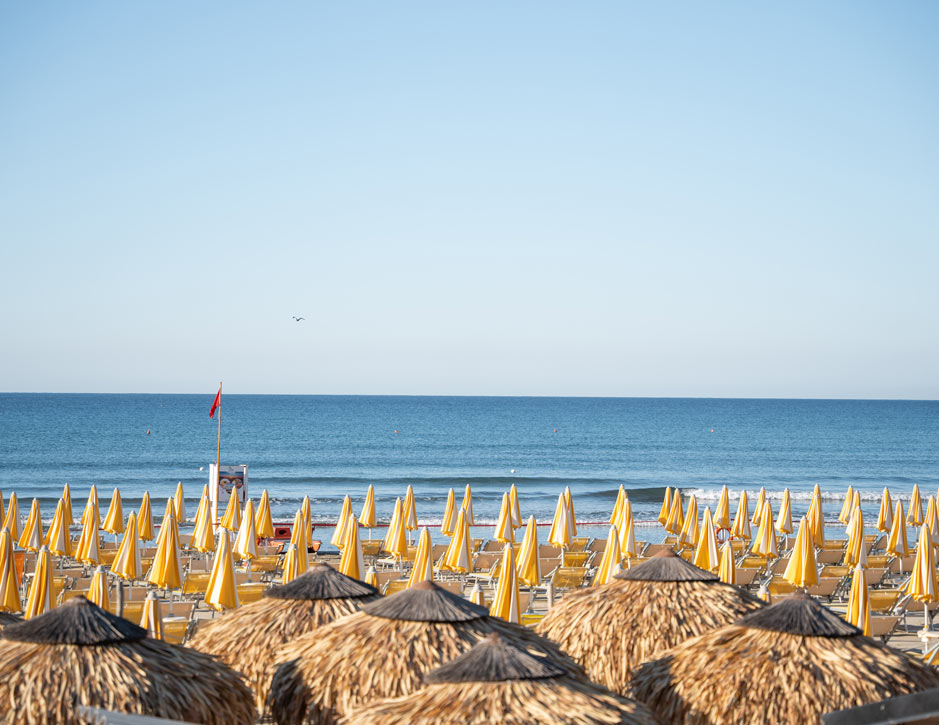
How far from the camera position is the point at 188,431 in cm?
7875

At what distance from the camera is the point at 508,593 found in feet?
32.0

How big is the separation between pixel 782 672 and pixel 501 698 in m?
2.31

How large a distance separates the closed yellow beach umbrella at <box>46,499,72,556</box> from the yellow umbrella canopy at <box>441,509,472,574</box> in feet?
17.7

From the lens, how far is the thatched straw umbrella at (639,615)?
26.3ft

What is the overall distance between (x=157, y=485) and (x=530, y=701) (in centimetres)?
4019

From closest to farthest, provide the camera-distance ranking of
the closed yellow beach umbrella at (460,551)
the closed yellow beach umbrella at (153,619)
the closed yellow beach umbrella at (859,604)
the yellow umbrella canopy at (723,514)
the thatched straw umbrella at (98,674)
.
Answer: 1. the thatched straw umbrella at (98,674)
2. the closed yellow beach umbrella at (153,619)
3. the closed yellow beach umbrella at (859,604)
4. the closed yellow beach umbrella at (460,551)
5. the yellow umbrella canopy at (723,514)

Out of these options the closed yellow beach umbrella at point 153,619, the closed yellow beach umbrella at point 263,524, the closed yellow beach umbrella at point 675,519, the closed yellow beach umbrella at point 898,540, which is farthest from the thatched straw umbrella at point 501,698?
the closed yellow beach umbrella at point 675,519

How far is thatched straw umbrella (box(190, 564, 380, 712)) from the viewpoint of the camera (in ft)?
25.3

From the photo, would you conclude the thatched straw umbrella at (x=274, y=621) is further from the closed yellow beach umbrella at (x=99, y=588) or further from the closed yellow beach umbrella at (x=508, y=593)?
the closed yellow beach umbrella at (x=508, y=593)

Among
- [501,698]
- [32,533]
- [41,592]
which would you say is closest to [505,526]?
[32,533]

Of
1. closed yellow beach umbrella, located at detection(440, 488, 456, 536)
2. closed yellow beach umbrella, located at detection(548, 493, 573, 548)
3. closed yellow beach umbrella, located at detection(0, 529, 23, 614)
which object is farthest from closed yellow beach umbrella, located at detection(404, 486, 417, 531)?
closed yellow beach umbrella, located at detection(0, 529, 23, 614)

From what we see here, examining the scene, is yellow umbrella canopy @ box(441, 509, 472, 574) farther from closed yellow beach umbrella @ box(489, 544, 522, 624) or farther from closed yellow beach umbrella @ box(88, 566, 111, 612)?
closed yellow beach umbrella @ box(88, 566, 111, 612)

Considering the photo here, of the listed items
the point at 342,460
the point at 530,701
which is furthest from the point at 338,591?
the point at 342,460

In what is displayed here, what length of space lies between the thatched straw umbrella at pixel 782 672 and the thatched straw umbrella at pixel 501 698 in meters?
1.29
